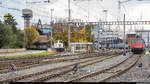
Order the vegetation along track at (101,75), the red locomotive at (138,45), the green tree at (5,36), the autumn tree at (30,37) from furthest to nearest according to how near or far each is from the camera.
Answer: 1. the autumn tree at (30,37)
2. the green tree at (5,36)
3. the red locomotive at (138,45)
4. the vegetation along track at (101,75)

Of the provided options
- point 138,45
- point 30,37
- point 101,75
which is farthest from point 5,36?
point 101,75

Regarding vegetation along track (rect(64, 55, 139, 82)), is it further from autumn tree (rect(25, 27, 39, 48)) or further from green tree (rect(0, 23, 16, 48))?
autumn tree (rect(25, 27, 39, 48))

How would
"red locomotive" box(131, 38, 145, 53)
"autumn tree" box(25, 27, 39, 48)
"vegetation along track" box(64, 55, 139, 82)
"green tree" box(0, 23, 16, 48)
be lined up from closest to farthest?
"vegetation along track" box(64, 55, 139, 82) < "red locomotive" box(131, 38, 145, 53) < "green tree" box(0, 23, 16, 48) < "autumn tree" box(25, 27, 39, 48)

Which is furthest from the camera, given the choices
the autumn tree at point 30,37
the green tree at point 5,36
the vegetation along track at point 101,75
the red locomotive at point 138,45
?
the autumn tree at point 30,37

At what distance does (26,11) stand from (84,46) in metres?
54.3

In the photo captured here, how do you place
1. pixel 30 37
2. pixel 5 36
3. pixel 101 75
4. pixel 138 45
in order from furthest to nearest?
pixel 30 37, pixel 5 36, pixel 138 45, pixel 101 75

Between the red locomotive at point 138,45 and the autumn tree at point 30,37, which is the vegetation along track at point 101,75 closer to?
the red locomotive at point 138,45

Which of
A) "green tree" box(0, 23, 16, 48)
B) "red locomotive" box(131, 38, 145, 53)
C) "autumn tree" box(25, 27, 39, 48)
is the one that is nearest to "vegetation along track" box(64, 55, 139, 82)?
"red locomotive" box(131, 38, 145, 53)

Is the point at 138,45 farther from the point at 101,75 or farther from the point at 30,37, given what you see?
the point at 30,37

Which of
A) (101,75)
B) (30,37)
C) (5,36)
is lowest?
(101,75)

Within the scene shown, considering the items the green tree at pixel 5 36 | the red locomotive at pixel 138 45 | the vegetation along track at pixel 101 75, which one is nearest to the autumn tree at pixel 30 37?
the green tree at pixel 5 36

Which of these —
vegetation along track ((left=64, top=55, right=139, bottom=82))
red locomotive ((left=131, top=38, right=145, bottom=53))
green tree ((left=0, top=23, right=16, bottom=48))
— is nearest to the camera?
vegetation along track ((left=64, top=55, right=139, bottom=82))

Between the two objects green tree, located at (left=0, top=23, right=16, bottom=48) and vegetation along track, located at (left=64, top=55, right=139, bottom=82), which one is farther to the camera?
green tree, located at (left=0, top=23, right=16, bottom=48)

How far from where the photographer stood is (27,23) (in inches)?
4333
